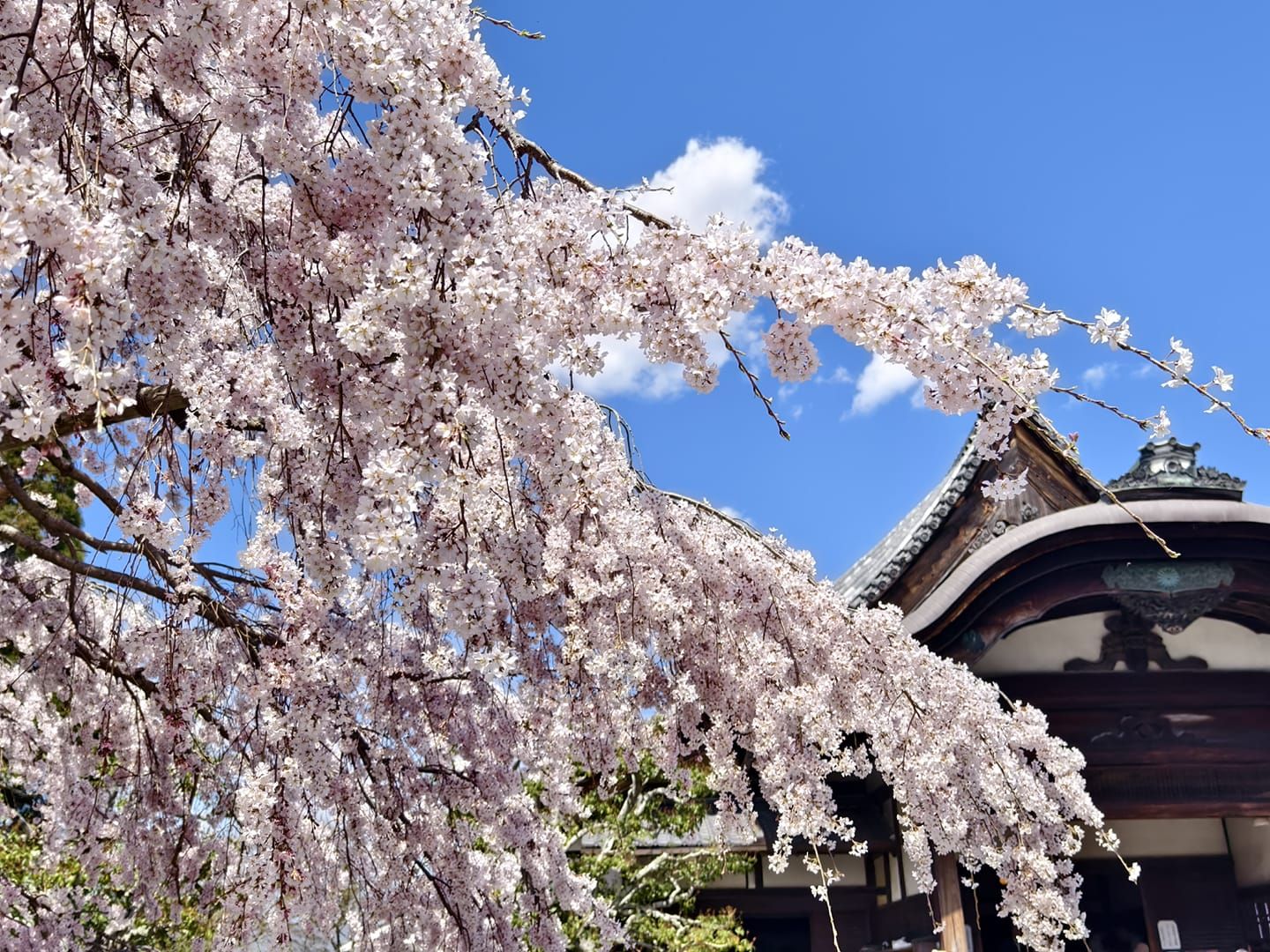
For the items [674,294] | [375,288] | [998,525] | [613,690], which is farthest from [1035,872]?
[375,288]

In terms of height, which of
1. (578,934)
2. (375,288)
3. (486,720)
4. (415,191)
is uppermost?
(415,191)

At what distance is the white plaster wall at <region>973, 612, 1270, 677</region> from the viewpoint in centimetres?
1025

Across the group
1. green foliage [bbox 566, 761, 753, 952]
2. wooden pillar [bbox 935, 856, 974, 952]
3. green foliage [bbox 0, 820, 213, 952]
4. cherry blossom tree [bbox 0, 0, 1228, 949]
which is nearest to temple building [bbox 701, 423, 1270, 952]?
wooden pillar [bbox 935, 856, 974, 952]

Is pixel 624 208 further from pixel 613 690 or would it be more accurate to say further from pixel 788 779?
pixel 788 779

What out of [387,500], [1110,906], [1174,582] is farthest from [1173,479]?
[387,500]

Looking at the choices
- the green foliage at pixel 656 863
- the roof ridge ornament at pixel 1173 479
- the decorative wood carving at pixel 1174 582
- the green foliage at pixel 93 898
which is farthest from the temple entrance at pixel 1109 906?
the green foliage at pixel 93 898

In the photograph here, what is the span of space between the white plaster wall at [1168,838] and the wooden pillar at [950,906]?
3437 mm

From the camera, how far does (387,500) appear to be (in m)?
2.69

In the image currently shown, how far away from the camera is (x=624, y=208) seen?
134 inches

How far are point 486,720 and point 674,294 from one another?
2.89 metres

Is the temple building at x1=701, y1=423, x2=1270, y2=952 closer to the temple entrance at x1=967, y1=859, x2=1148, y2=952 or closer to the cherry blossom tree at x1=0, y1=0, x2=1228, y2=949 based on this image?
the temple entrance at x1=967, y1=859, x2=1148, y2=952

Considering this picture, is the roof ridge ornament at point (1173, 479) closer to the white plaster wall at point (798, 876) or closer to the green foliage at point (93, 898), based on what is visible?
the white plaster wall at point (798, 876)

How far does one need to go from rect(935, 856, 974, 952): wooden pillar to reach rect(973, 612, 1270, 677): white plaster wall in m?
1.94

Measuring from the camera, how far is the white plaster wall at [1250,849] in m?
11.4
